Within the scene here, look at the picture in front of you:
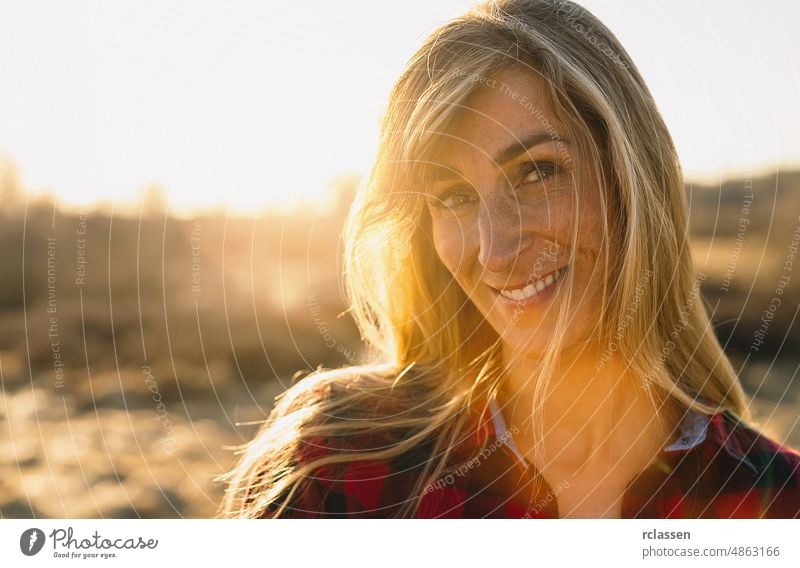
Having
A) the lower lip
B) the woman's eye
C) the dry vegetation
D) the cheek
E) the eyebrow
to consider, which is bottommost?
the dry vegetation

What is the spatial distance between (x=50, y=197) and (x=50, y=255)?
0.53 meters

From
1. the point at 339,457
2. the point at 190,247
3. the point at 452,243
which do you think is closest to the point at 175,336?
the point at 190,247

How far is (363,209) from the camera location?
1063mm

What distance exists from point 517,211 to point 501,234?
4cm

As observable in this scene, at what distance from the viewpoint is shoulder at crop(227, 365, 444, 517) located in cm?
105

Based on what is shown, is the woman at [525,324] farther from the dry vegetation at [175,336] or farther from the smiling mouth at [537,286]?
the dry vegetation at [175,336]

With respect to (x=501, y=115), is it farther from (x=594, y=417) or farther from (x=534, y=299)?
(x=594, y=417)

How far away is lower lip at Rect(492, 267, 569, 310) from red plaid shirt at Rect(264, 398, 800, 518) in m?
0.18

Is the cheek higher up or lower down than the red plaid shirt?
higher up

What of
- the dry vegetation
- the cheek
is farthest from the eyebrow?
the dry vegetation

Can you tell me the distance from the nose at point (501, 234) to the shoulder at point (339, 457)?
0.28 meters

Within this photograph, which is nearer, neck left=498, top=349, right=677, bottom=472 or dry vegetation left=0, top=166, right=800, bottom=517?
neck left=498, top=349, right=677, bottom=472

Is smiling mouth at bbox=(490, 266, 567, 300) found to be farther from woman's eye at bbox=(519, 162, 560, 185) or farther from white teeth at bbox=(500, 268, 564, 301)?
woman's eye at bbox=(519, 162, 560, 185)
